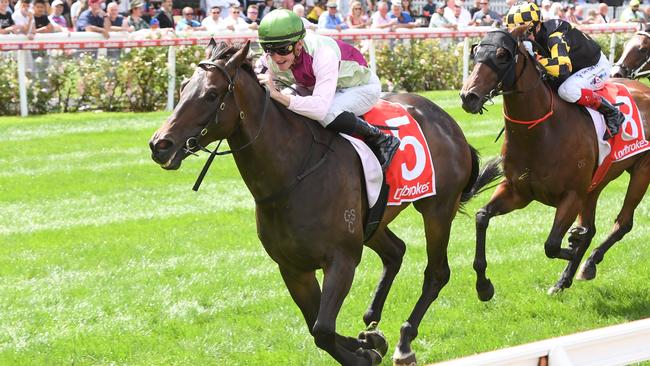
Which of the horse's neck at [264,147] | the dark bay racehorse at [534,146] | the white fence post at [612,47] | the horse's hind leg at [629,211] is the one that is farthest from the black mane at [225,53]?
the white fence post at [612,47]

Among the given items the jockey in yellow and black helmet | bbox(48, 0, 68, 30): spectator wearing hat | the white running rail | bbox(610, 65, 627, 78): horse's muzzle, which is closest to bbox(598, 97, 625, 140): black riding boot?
the jockey in yellow and black helmet

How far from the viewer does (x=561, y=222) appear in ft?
23.1

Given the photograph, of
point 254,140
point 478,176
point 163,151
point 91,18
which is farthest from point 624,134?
point 91,18

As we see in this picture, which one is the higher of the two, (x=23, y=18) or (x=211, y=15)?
(x=23, y=18)

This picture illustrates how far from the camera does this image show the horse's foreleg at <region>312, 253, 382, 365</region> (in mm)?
4988

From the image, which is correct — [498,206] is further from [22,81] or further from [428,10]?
[428,10]

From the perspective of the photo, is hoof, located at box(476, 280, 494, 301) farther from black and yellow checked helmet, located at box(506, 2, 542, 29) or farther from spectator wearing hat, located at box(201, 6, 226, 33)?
spectator wearing hat, located at box(201, 6, 226, 33)

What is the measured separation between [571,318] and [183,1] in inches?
666

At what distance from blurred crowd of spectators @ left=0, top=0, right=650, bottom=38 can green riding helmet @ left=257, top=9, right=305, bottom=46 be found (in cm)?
754

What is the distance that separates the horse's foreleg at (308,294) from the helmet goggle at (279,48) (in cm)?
113

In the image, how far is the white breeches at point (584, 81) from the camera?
7312 millimetres

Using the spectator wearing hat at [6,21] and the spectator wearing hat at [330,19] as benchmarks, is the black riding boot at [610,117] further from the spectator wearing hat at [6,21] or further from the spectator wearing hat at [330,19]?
the spectator wearing hat at [330,19]

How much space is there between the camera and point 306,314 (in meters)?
5.45

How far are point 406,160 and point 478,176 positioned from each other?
1.25 m
